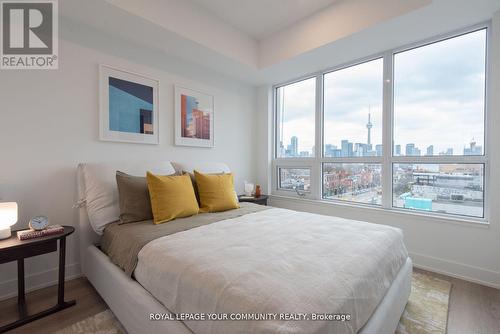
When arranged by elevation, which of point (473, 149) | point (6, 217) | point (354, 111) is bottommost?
point (6, 217)

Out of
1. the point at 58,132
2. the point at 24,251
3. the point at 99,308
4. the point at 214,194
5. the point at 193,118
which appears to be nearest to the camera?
the point at 24,251

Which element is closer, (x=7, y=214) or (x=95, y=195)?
(x=7, y=214)

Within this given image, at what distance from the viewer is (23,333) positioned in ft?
4.73

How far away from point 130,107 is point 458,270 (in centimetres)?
369

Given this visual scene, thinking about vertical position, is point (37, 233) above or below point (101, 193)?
below

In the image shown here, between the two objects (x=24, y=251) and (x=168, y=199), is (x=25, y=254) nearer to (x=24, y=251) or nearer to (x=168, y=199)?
(x=24, y=251)

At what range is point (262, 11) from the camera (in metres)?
2.55

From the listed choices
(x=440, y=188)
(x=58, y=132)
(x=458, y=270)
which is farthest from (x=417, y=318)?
(x=58, y=132)

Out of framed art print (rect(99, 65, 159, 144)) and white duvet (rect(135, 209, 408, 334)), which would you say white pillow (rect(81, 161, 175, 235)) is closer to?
framed art print (rect(99, 65, 159, 144))

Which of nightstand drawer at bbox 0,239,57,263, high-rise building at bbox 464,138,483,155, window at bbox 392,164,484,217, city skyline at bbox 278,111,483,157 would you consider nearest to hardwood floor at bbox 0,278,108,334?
nightstand drawer at bbox 0,239,57,263

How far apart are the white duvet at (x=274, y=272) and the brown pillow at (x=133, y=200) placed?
550 mm

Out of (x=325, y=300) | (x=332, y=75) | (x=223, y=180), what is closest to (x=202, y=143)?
(x=223, y=180)

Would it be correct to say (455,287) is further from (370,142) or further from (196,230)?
(196,230)

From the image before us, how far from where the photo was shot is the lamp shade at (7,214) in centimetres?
154
